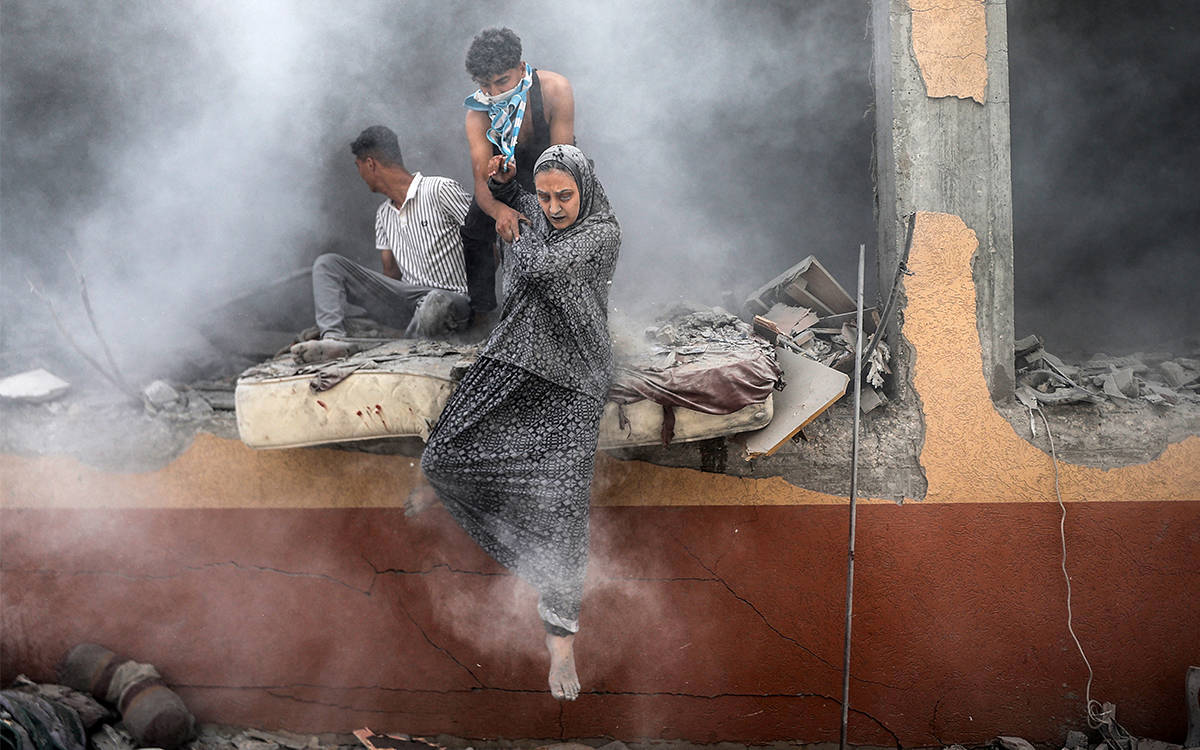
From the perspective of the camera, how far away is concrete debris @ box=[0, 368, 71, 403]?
3865mm

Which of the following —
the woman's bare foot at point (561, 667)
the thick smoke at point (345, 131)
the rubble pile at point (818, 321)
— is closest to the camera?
the woman's bare foot at point (561, 667)

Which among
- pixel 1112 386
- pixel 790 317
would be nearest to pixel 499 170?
pixel 790 317

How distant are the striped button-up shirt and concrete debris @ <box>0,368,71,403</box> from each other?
5.66 ft

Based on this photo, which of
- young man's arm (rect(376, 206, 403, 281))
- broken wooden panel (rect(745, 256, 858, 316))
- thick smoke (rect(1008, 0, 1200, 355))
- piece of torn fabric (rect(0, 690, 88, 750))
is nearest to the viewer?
piece of torn fabric (rect(0, 690, 88, 750))

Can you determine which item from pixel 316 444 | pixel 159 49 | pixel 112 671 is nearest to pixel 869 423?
pixel 316 444

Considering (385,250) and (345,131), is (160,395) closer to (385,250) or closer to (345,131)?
(385,250)

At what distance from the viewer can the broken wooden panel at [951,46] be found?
3.62m

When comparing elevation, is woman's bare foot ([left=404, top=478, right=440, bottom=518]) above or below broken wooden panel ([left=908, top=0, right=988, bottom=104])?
below

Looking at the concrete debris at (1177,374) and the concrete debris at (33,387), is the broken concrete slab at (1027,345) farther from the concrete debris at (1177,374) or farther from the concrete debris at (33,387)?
the concrete debris at (33,387)

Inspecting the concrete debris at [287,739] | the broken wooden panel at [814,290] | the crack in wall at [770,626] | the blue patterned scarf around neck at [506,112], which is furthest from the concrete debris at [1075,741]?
the blue patterned scarf around neck at [506,112]

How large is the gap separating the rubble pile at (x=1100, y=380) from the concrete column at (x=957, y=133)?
22 centimetres

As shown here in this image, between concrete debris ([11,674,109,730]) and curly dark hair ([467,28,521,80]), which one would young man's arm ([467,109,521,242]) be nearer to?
curly dark hair ([467,28,521,80])

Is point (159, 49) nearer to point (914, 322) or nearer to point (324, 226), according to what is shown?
point (324, 226)

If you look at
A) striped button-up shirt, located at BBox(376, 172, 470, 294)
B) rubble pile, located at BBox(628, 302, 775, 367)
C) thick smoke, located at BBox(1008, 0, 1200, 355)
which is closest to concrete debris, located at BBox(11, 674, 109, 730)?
striped button-up shirt, located at BBox(376, 172, 470, 294)
